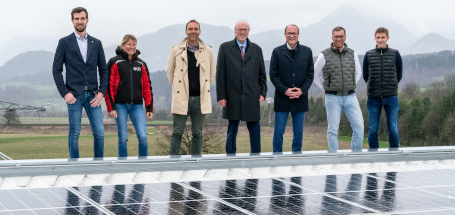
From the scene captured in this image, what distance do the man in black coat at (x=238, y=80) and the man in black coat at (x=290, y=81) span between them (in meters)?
0.43

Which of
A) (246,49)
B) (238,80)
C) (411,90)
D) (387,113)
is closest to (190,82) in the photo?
(238,80)

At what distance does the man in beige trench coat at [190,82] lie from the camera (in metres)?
8.77

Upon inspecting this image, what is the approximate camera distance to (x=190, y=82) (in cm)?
886

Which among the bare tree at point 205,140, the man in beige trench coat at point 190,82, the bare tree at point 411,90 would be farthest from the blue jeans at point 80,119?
the bare tree at point 411,90

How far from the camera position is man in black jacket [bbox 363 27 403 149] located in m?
10.4

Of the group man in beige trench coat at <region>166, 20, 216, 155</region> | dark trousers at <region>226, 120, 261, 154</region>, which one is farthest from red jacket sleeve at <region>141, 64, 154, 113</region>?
dark trousers at <region>226, 120, 261, 154</region>

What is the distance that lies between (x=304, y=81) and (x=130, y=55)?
9.94ft

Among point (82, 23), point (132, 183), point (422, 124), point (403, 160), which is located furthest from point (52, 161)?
point (422, 124)

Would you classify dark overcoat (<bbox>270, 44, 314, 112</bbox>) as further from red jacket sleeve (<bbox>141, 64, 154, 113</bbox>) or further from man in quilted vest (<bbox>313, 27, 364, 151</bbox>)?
red jacket sleeve (<bbox>141, 64, 154, 113</bbox>)

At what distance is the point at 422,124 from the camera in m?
85.9

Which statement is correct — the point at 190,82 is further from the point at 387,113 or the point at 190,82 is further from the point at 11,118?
the point at 11,118

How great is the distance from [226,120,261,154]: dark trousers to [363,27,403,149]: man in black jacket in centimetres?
236

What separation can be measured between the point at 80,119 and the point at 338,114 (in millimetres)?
4488

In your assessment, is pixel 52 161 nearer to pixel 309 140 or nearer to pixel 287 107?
pixel 287 107
